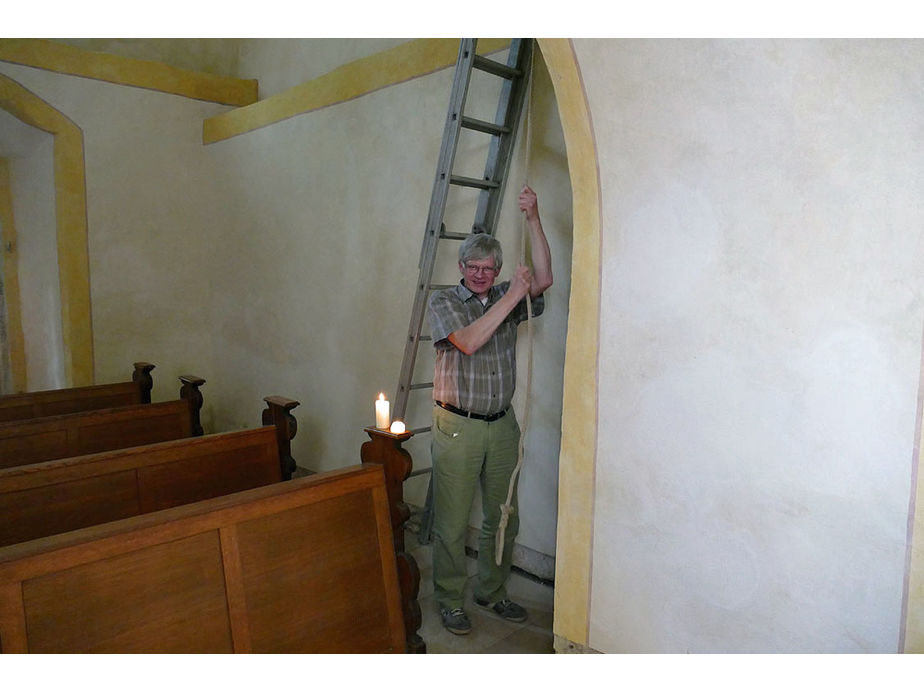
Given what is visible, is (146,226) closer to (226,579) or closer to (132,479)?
(132,479)

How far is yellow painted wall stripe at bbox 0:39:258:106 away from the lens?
5.21m

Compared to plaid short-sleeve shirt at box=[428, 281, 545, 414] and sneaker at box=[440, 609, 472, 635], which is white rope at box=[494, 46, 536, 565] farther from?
sneaker at box=[440, 609, 472, 635]

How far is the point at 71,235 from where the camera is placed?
18.1ft

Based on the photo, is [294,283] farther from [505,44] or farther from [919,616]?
[919,616]

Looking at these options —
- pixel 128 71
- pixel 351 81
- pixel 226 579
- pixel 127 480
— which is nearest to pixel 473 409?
pixel 226 579

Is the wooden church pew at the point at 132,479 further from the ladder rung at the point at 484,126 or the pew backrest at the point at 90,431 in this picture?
the ladder rung at the point at 484,126

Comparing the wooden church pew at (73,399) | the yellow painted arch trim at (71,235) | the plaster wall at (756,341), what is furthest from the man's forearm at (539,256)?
the yellow painted arch trim at (71,235)

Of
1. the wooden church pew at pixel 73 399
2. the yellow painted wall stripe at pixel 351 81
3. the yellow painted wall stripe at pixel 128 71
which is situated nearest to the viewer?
the yellow painted wall stripe at pixel 351 81

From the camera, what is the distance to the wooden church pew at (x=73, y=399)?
13.2 feet

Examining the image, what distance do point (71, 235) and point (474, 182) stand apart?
3.92m

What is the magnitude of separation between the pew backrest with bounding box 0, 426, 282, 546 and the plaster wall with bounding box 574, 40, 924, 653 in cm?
157

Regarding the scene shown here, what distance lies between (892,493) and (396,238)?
3.18 meters

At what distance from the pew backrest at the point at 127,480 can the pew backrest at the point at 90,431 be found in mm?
932

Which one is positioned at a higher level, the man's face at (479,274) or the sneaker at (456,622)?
the man's face at (479,274)
